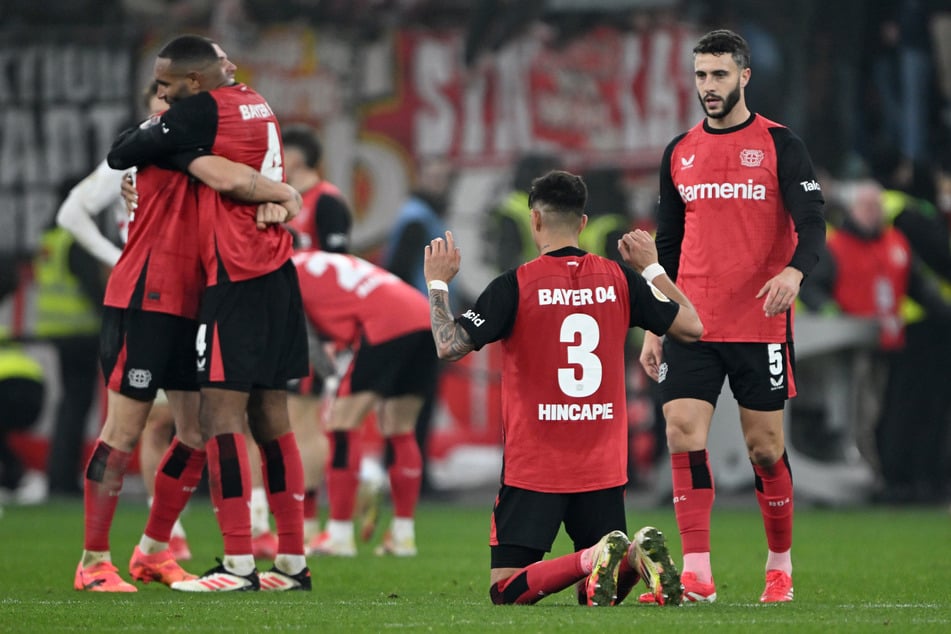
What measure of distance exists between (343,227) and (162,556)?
110 inches

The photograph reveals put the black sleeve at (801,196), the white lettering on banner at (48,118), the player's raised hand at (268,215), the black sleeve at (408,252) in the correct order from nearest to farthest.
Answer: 1. the black sleeve at (801,196)
2. the player's raised hand at (268,215)
3. the black sleeve at (408,252)
4. the white lettering on banner at (48,118)

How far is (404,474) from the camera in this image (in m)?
9.95

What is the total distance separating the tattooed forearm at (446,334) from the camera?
6.25 metres

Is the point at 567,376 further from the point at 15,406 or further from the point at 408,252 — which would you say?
the point at 15,406

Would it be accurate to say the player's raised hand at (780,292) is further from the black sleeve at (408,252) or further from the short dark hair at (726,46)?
the black sleeve at (408,252)

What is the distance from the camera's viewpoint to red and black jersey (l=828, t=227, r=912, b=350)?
47.7ft

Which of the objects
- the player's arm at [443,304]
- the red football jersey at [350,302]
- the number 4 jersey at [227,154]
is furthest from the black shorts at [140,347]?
the red football jersey at [350,302]

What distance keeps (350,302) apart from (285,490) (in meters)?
2.72

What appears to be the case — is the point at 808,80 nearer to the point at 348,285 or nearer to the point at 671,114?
the point at 671,114

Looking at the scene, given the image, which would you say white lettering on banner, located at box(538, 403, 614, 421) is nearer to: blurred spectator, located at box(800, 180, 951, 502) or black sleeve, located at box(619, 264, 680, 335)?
black sleeve, located at box(619, 264, 680, 335)

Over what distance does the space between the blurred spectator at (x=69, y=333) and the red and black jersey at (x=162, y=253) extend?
7.95 m

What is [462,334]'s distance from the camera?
20.6ft

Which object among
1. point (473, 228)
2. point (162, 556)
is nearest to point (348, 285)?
point (162, 556)

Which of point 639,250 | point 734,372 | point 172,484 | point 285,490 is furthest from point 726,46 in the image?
point 172,484
